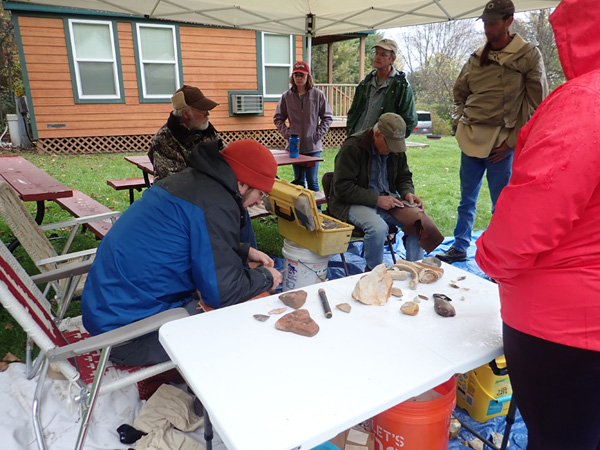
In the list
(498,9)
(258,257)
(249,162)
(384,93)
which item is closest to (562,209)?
(249,162)

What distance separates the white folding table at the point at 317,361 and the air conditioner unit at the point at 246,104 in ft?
31.2

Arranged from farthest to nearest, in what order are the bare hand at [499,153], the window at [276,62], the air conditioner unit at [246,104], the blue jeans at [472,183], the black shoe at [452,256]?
the window at [276,62]
the air conditioner unit at [246,104]
the black shoe at [452,256]
the blue jeans at [472,183]
the bare hand at [499,153]

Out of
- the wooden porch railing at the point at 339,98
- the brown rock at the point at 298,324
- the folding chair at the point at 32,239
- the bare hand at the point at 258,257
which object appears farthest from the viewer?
the wooden porch railing at the point at 339,98

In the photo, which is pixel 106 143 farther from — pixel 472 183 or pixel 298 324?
pixel 298 324

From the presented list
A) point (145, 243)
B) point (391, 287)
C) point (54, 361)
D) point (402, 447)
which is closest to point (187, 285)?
point (145, 243)

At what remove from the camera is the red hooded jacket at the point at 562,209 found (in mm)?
1003

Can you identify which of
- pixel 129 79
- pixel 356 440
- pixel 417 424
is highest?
pixel 129 79

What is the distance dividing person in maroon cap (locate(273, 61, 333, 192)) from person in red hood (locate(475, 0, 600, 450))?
15.5 feet

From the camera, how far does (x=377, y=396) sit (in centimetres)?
113

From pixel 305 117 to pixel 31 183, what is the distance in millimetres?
3459

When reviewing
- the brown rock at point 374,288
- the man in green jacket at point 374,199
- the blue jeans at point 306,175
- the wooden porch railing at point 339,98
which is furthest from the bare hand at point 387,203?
the wooden porch railing at point 339,98

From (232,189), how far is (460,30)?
27152 millimetres

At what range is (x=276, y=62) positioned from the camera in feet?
35.9

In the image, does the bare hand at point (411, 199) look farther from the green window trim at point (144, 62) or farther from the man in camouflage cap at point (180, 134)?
the green window trim at point (144, 62)
